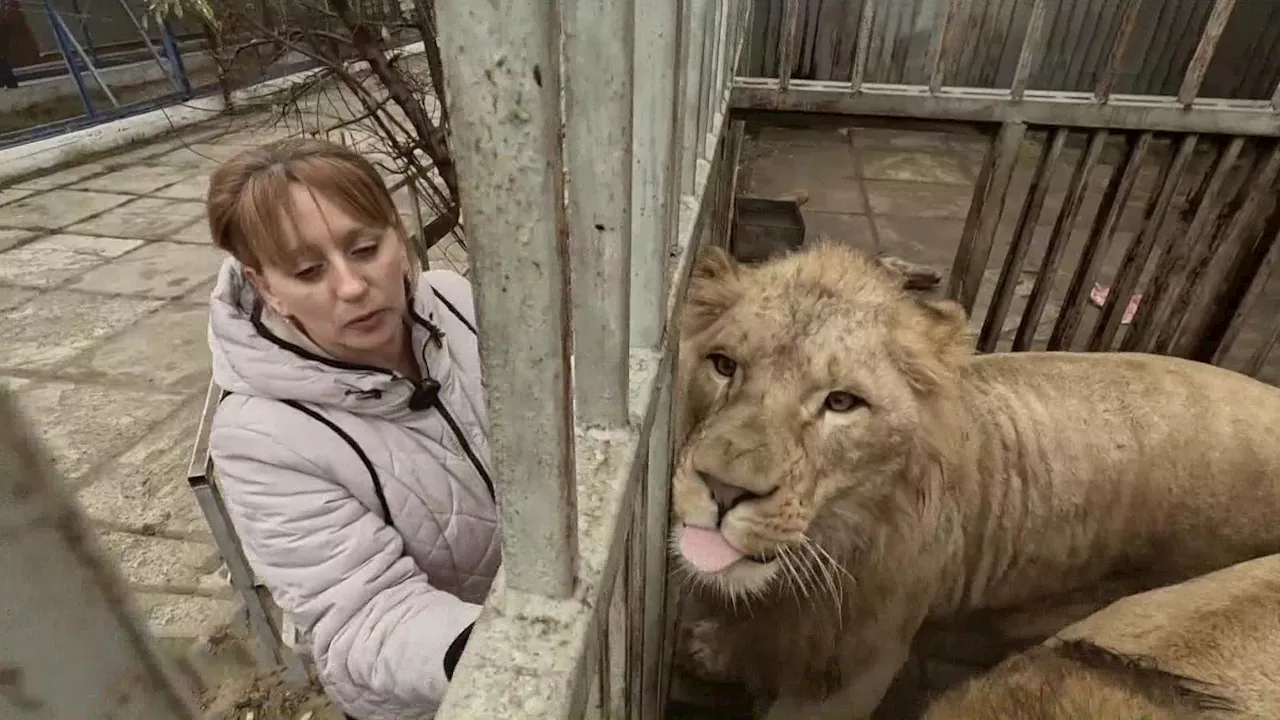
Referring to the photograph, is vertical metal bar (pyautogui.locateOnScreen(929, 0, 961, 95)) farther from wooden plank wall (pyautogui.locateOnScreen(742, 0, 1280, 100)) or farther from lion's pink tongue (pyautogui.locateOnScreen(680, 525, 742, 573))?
lion's pink tongue (pyautogui.locateOnScreen(680, 525, 742, 573))

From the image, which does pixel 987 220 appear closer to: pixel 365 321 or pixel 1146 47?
pixel 365 321

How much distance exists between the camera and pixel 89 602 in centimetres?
152

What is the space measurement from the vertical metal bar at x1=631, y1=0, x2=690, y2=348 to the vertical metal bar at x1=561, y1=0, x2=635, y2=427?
0.23 meters

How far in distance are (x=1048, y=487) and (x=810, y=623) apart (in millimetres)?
863

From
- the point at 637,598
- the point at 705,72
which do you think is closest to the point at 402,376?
the point at 637,598

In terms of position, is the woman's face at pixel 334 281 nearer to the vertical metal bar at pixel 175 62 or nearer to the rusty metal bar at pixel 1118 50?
the rusty metal bar at pixel 1118 50

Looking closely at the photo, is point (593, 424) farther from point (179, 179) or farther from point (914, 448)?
point (179, 179)

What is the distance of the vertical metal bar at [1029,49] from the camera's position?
2.87 meters

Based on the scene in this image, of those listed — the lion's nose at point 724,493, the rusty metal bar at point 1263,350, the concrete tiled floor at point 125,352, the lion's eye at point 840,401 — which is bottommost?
the concrete tiled floor at point 125,352

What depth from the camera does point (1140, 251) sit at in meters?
3.46

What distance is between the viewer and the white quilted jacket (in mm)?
1104

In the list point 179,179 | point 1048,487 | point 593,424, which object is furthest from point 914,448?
point 179,179

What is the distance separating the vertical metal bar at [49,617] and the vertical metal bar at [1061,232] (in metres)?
3.55

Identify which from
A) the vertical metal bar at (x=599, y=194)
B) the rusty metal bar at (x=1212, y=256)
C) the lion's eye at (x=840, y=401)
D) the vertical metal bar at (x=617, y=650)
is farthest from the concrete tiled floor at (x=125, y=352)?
the rusty metal bar at (x=1212, y=256)
